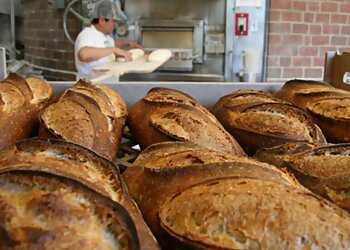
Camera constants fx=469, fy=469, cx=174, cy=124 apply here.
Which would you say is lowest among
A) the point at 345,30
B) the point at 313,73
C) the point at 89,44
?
the point at 313,73

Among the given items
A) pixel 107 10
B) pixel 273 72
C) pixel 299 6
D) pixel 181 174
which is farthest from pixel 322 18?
pixel 181 174

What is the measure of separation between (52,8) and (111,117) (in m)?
3.23

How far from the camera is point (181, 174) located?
684 millimetres

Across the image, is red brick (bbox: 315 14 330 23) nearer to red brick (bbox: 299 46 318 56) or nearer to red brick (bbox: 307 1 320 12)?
red brick (bbox: 307 1 320 12)

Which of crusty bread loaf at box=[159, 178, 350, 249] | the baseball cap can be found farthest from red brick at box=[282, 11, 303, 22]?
crusty bread loaf at box=[159, 178, 350, 249]

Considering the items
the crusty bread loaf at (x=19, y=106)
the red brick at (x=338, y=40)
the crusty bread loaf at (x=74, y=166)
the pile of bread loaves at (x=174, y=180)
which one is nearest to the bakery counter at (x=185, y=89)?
the crusty bread loaf at (x=19, y=106)

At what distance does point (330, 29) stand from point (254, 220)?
3.55m

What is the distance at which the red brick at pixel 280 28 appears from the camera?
371cm

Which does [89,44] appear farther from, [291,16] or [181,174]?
[181,174]

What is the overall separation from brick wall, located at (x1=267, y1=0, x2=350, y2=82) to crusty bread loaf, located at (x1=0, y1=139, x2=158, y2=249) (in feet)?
10.5

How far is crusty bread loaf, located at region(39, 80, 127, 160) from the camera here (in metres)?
0.97

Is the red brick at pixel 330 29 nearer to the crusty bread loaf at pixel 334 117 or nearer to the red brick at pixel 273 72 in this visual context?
the red brick at pixel 273 72

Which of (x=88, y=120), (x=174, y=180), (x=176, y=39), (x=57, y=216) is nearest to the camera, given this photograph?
(x=57, y=216)

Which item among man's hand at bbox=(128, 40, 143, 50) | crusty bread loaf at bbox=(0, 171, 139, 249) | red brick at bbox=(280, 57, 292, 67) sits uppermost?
man's hand at bbox=(128, 40, 143, 50)
